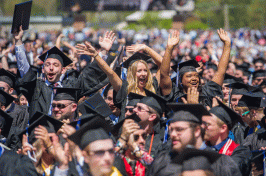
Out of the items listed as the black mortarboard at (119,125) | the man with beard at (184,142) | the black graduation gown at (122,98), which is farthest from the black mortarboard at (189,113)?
the black graduation gown at (122,98)

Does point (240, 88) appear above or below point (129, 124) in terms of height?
above

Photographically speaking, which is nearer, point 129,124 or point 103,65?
point 129,124

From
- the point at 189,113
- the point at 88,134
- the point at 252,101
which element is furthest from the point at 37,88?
the point at 252,101

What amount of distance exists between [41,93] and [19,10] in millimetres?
1291

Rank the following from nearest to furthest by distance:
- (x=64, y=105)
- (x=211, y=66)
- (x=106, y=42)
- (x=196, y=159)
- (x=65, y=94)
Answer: (x=196, y=159) → (x=64, y=105) → (x=65, y=94) → (x=106, y=42) → (x=211, y=66)

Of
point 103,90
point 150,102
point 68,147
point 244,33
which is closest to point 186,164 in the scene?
point 68,147

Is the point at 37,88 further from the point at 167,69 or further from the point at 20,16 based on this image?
the point at 167,69

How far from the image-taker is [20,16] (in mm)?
6387

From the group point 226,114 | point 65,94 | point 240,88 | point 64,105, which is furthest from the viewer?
point 240,88

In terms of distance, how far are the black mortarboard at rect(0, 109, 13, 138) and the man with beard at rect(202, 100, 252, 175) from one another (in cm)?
237

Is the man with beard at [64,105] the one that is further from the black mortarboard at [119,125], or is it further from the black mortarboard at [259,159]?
the black mortarboard at [259,159]

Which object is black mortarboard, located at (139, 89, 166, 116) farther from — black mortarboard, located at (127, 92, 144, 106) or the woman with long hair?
the woman with long hair

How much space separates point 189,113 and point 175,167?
1.95 ft

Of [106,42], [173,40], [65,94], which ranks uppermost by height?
[173,40]
